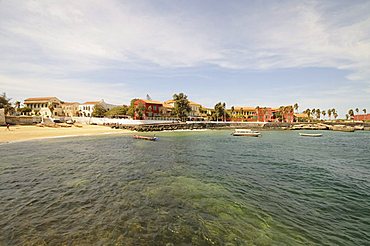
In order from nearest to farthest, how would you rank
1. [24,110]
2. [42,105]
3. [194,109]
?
1. [24,110]
2. [42,105]
3. [194,109]

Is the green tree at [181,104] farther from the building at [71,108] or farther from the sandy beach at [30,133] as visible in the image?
the building at [71,108]

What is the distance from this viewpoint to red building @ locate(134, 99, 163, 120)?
79438 millimetres

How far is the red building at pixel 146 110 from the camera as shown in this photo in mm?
79438

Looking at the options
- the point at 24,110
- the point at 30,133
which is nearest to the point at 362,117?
the point at 30,133

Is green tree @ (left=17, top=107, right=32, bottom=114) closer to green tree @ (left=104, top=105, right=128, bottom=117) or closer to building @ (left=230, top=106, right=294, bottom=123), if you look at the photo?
green tree @ (left=104, top=105, right=128, bottom=117)

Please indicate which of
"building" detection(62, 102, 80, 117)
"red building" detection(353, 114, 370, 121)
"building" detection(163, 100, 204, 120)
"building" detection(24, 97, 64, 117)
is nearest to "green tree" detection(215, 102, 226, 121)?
"building" detection(163, 100, 204, 120)

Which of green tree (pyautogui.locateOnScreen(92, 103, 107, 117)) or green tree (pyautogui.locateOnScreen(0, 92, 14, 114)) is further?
green tree (pyautogui.locateOnScreen(92, 103, 107, 117))

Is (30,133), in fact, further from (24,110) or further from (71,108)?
(71,108)

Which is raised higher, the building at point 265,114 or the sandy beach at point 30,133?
the building at point 265,114

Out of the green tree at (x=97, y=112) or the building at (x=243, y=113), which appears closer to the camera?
the green tree at (x=97, y=112)

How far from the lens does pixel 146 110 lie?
83.5 meters

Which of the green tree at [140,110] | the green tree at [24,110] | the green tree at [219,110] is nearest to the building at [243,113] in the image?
the green tree at [219,110]

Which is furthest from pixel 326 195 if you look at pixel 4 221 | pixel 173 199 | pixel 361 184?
pixel 4 221

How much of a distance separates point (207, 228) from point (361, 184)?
51.1ft
